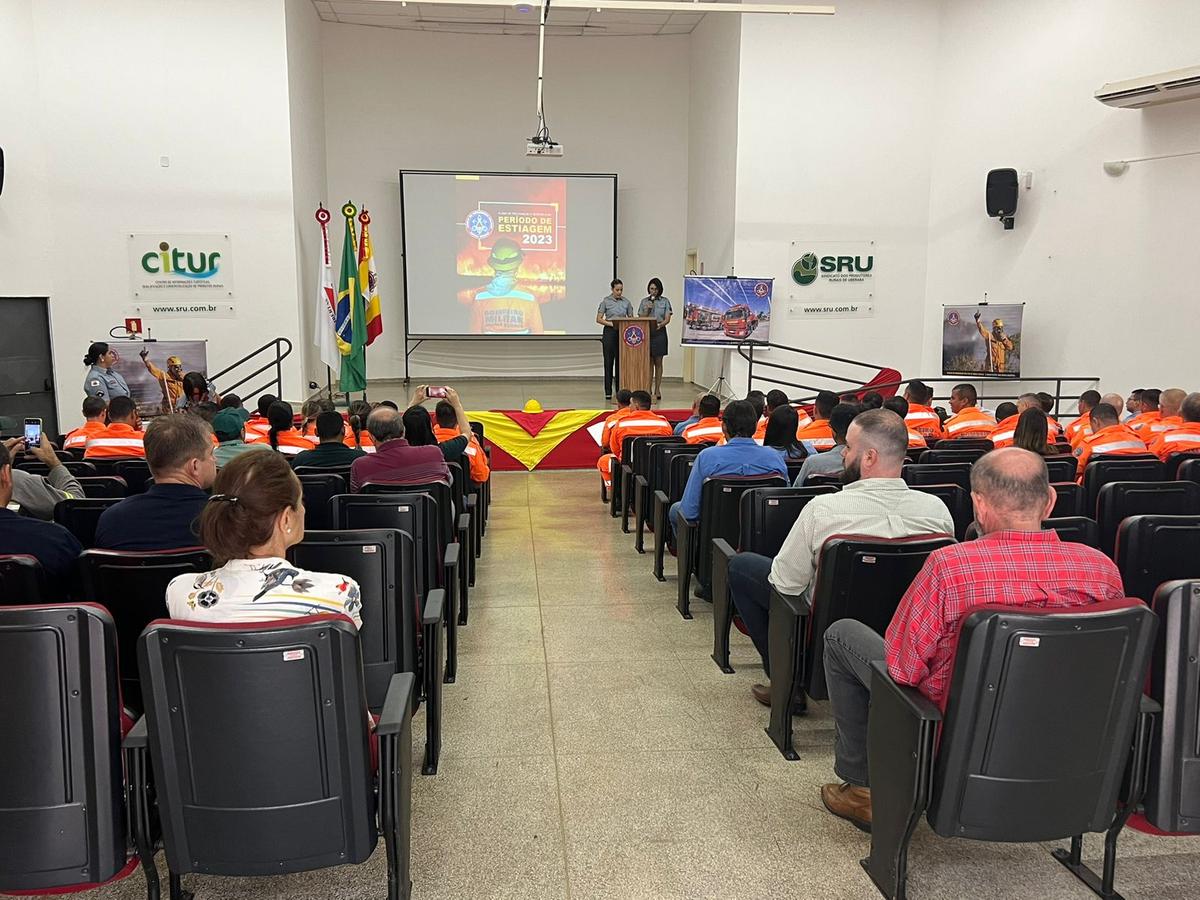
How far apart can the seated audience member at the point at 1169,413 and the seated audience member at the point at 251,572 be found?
18.8 feet

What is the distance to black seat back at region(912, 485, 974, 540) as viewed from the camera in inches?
156

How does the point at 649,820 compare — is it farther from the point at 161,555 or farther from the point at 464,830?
the point at 161,555

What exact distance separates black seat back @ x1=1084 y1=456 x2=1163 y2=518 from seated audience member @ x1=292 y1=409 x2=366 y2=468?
360 cm

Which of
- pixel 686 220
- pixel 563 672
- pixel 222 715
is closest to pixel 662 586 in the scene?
pixel 563 672

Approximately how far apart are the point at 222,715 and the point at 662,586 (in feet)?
11.4

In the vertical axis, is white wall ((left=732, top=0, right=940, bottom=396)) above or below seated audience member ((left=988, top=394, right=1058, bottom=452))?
above

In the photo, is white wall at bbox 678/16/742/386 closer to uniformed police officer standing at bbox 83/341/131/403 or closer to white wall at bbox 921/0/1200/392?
white wall at bbox 921/0/1200/392

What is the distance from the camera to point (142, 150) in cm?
1098

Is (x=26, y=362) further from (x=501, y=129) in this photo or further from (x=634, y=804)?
(x=634, y=804)

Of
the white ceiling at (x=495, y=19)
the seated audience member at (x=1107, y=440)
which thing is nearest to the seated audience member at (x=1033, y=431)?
the seated audience member at (x=1107, y=440)

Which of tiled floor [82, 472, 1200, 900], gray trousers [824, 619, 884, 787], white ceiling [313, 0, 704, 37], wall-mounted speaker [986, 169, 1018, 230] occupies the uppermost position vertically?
white ceiling [313, 0, 704, 37]

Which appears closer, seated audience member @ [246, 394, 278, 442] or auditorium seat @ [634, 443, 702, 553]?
auditorium seat @ [634, 443, 702, 553]

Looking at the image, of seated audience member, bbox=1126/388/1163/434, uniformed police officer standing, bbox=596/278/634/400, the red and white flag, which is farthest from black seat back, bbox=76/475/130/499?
uniformed police officer standing, bbox=596/278/634/400

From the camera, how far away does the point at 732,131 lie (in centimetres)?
1234
